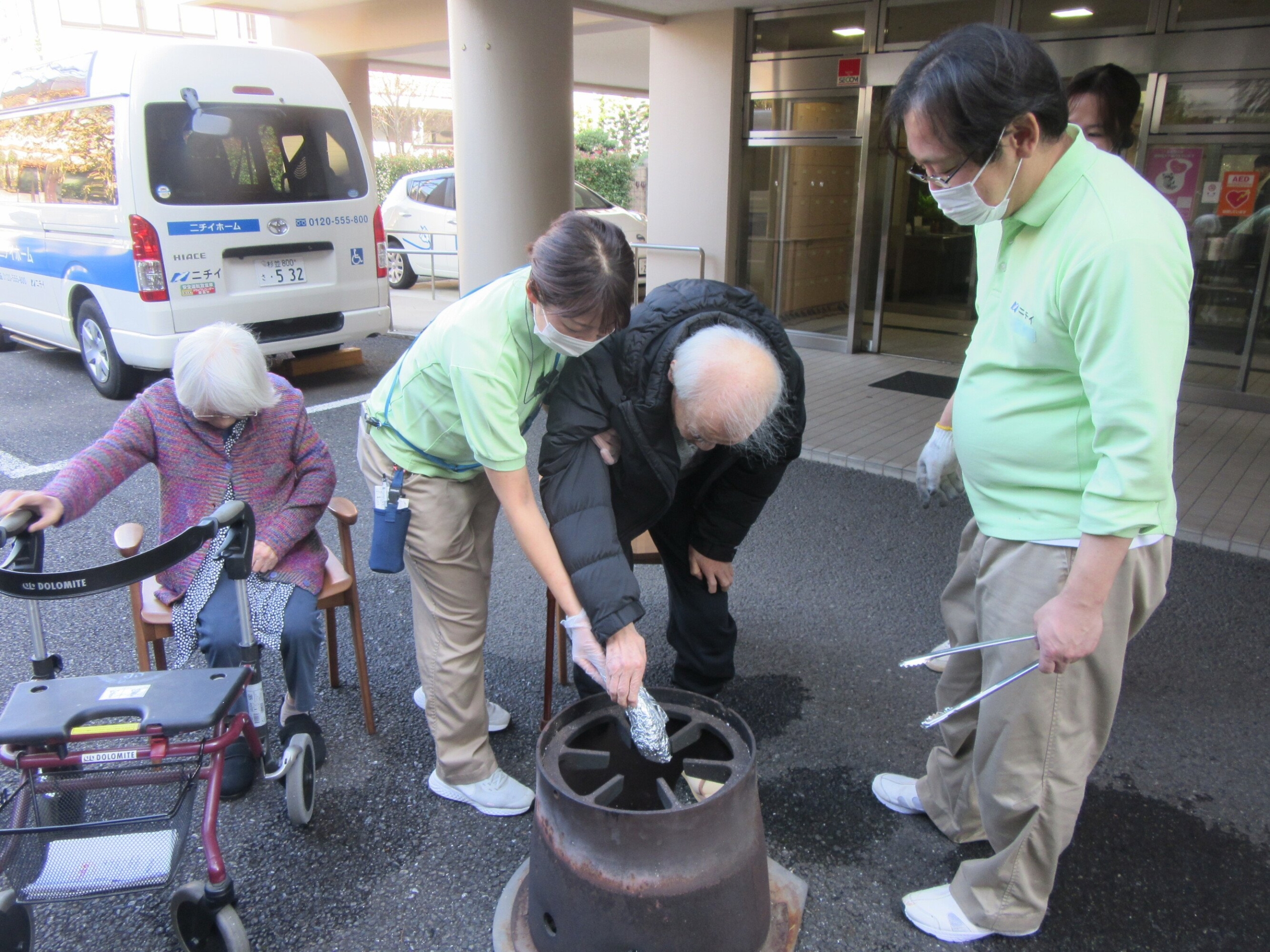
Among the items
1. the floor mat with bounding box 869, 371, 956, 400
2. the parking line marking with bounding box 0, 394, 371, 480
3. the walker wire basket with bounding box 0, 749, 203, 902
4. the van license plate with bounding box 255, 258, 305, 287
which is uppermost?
the van license plate with bounding box 255, 258, 305, 287

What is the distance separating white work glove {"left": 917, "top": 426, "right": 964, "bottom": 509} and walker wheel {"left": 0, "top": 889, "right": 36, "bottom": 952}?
7.29ft

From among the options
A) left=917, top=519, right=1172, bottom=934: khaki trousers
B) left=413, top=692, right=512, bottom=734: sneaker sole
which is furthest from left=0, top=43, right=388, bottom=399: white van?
left=917, top=519, right=1172, bottom=934: khaki trousers

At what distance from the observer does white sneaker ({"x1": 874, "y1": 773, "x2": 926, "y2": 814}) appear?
239 centimetres

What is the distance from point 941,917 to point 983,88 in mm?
1695

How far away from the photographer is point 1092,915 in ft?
6.75

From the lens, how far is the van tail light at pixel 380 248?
6910 mm

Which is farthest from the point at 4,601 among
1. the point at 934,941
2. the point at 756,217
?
the point at 756,217

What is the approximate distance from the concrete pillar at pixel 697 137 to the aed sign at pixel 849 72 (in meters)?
0.93

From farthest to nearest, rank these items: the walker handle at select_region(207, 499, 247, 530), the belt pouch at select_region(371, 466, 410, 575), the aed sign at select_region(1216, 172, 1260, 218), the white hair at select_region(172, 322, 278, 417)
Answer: the aed sign at select_region(1216, 172, 1260, 218)
the white hair at select_region(172, 322, 278, 417)
the belt pouch at select_region(371, 466, 410, 575)
the walker handle at select_region(207, 499, 247, 530)

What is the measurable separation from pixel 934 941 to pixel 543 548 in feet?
4.04

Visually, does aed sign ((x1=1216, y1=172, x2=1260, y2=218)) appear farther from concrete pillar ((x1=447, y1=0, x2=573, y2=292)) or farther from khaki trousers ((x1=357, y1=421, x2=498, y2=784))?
khaki trousers ((x1=357, y1=421, x2=498, y2=784))

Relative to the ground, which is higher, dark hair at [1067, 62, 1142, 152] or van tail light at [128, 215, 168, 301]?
dark hair at [1067, 62, 1142, 152]

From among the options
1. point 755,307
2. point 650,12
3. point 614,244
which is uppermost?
point 650,12

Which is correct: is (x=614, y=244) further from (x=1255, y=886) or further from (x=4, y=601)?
(x=4, y=601)
